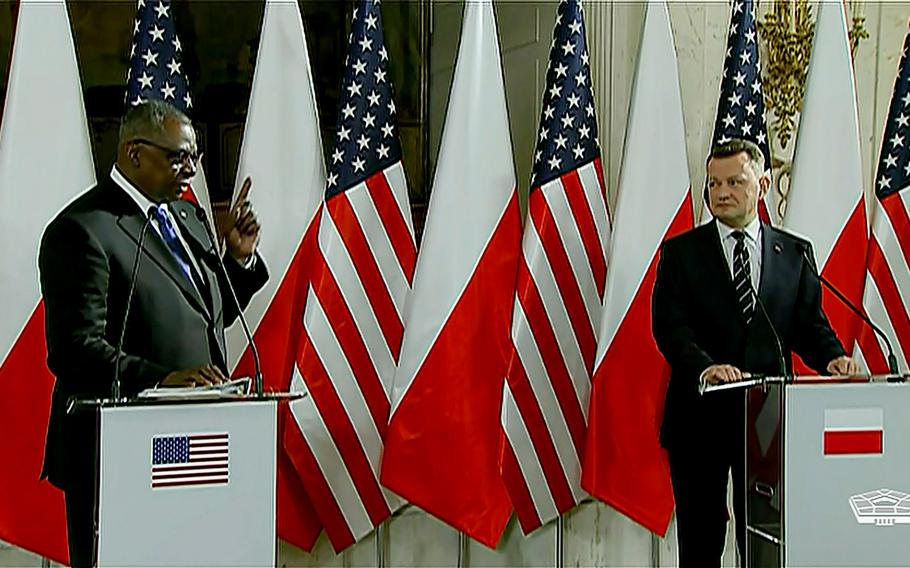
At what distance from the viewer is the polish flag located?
3266mm

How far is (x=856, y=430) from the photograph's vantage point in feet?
10.8

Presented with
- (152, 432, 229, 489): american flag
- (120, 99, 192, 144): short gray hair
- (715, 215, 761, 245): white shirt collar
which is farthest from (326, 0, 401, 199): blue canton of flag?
(152, 432, 229, 489): american flag

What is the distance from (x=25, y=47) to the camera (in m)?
4.04

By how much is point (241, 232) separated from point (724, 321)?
1.48m

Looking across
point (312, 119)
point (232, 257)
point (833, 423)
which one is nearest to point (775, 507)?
point (833, 423)

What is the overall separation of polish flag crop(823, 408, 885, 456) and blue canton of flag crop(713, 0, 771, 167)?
144 centimetres

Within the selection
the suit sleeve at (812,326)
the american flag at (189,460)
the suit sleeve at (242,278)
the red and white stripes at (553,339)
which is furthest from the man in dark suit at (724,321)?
the american flag at (189,460)

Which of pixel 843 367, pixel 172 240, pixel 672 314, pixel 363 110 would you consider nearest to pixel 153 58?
pixel 363 110

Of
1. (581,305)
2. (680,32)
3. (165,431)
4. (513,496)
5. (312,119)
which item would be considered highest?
(680,32)

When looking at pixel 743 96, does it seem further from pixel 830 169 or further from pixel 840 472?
pixel 840 472

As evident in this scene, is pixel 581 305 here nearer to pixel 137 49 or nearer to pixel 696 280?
pixel 696 280

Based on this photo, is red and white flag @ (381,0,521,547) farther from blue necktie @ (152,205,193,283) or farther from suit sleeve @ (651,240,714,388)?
blue necktie @ (152,205,193,283)

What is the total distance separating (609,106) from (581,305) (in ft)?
2.60

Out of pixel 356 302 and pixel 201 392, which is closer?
pixel 201 392
